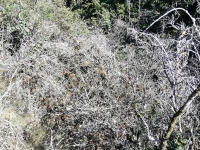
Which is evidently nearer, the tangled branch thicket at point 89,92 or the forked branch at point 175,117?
the forked branch at point 175,117

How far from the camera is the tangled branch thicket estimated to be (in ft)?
15.5

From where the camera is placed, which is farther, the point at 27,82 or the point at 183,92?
the point at 27,82

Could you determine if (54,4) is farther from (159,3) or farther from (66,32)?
(159,3)

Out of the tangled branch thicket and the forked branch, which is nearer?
the forked branch

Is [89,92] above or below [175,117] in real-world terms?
below

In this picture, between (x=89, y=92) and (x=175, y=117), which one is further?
(x=89, y=92)

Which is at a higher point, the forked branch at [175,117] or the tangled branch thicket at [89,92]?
the forked branch at [175,117]

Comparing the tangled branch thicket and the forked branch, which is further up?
the forked branch

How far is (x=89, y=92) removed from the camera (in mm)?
5840

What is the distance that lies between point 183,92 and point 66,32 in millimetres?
4789

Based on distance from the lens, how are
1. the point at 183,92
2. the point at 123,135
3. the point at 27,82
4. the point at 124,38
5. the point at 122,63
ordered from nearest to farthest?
the point at 183,92
the point at 123,135
the point at 27,82
the point at 122,63
the point at 124,38

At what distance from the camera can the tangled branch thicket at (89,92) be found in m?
4.74

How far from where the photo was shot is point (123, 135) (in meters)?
4.79

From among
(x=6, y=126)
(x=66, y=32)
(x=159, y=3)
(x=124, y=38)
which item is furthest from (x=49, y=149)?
(x=159, y=3)
